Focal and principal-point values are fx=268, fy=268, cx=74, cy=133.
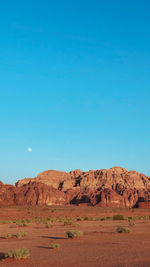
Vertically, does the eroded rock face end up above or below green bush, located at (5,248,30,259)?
above

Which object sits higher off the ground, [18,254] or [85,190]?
[85,190]

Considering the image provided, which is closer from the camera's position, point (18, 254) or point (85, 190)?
point (18, 254)

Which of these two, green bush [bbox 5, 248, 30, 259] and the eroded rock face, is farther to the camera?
the eroded rock face

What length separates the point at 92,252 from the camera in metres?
11.0

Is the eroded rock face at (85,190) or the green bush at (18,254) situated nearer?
the green bush at (18,254)

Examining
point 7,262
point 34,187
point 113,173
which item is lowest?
point 7,262

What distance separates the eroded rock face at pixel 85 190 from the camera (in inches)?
3957

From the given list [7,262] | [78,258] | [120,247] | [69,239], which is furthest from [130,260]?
[69,239]

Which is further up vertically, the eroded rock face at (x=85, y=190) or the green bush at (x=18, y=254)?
the eroded rock face at (x=85, y=190)

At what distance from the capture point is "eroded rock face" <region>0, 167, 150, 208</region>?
330ft

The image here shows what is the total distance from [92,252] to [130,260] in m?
2.33

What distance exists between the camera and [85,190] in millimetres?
129875

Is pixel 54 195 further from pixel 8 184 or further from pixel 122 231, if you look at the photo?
pixel 122 231

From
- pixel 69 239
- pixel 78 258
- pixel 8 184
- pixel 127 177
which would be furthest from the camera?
pixel 127 177
